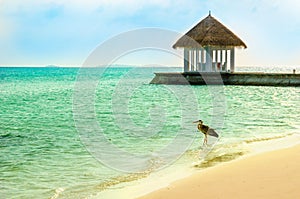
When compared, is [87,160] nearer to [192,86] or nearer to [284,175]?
[284,175]

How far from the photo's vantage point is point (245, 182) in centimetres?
543

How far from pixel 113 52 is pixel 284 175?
11.5 feet

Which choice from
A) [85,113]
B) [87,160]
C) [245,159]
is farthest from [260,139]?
[85,113]

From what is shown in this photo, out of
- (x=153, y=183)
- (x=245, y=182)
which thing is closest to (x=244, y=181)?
(x=245, y=182)

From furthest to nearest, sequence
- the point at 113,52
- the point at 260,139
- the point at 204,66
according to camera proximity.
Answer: the point at 204,66
the point at 260,139
the point at 113,52

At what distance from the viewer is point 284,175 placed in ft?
18.4

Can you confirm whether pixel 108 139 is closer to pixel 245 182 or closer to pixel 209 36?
pixel 245 182

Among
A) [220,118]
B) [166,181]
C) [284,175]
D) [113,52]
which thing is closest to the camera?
[284,175]

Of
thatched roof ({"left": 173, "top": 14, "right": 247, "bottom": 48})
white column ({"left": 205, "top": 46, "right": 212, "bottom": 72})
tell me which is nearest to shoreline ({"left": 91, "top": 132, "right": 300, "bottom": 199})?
white column ({"left": 205, "top": 46, "right": 212, "bottom": 72})

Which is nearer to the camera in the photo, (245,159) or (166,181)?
(166,181)

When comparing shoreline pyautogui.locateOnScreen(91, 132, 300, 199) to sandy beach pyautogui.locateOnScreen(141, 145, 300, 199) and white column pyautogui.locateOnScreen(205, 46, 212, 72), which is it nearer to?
sandy beach pyautogui.locateOnScreen(141, 145, 300, 199)

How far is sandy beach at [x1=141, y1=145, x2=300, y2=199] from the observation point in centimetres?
492

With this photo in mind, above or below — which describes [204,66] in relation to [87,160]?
above

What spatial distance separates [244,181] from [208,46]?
22.5m
